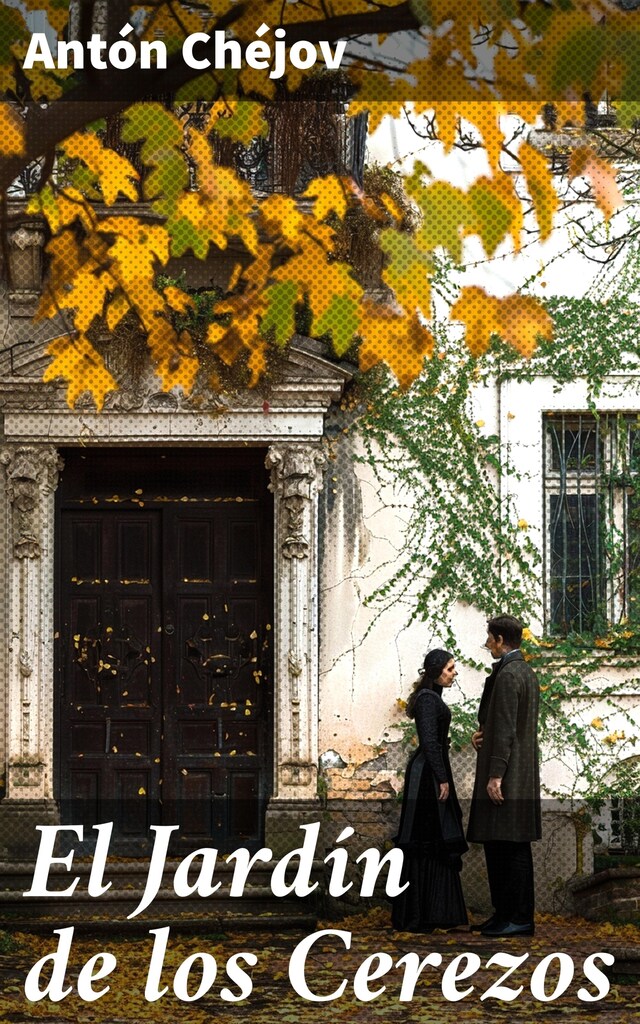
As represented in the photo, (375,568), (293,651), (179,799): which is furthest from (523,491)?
(179,799)

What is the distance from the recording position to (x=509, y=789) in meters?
9.45

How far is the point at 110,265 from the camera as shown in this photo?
758 centimetres

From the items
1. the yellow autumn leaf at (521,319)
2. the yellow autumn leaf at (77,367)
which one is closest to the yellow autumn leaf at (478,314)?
the yellow autumn leaf at (521,319)

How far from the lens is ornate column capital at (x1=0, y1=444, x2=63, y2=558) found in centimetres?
1117

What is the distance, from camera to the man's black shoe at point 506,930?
9.48 meters

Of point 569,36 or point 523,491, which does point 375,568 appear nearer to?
point 523,491

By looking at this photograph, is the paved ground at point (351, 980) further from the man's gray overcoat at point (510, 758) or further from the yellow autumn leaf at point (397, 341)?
the yellow autumn leaf at point (397, 341)

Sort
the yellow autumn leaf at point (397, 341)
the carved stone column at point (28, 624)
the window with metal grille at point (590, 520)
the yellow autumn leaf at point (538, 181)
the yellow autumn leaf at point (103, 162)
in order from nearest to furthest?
the yellow autumn leaf at point (538, 181)
the yellow autumn leaf at point (397, 341)
the yellow autumn leaf at point (103, 162)
the carved stone column at point (28, 624)
the window with metal grille at point (590, 520)

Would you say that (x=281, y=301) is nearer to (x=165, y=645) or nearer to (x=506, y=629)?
(x=506, y=629)

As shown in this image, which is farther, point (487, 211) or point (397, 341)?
point (397, 341)

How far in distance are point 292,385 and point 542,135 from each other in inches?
100.0

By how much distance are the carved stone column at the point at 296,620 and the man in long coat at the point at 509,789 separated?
6.15ft

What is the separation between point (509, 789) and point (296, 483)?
2.75 m

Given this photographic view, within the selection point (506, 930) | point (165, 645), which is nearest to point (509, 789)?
point (506, 930)
